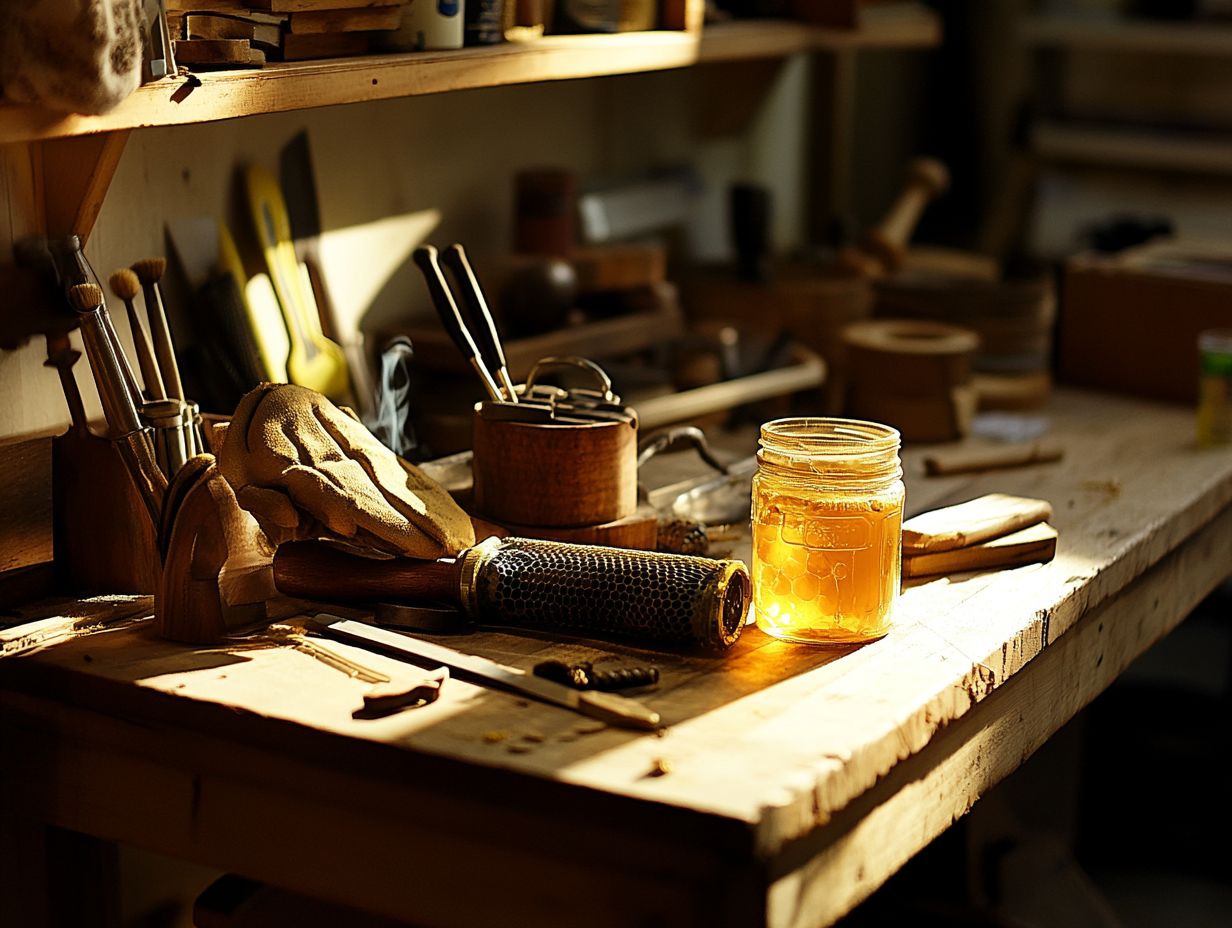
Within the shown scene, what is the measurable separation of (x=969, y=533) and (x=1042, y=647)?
171 mm

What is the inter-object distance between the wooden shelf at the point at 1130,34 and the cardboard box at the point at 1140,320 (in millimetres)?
1002

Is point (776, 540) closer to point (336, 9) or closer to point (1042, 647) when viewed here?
point (1042, 647)

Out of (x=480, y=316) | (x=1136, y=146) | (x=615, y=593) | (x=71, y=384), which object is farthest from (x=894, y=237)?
(x=71, y=384)

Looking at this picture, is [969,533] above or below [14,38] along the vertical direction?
below

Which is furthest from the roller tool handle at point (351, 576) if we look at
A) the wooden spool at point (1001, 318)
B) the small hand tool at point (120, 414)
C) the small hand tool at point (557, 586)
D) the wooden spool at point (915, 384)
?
the wooden spool at point (1001, 318)

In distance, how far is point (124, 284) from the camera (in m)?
1.59

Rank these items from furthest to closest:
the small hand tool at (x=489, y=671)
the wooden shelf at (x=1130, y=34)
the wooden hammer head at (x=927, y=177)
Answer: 1. the wooden shelf at (x=1130, y=34)
2. the wooden hammer head at (x=927, y=177)
3. the small hand tool at (x=489, y=671)

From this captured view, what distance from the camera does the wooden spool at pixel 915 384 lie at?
7.50 feet

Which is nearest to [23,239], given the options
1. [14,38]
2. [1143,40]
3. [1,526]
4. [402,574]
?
[1,526]

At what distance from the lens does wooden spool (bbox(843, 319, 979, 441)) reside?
7.50 feet

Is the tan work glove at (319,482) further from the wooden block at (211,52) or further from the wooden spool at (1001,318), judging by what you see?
the wooden spool at (1001,318)

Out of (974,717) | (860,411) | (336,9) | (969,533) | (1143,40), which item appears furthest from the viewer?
(1143,40)

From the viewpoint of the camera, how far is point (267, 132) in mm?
1974

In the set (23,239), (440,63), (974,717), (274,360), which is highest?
(440,63)
